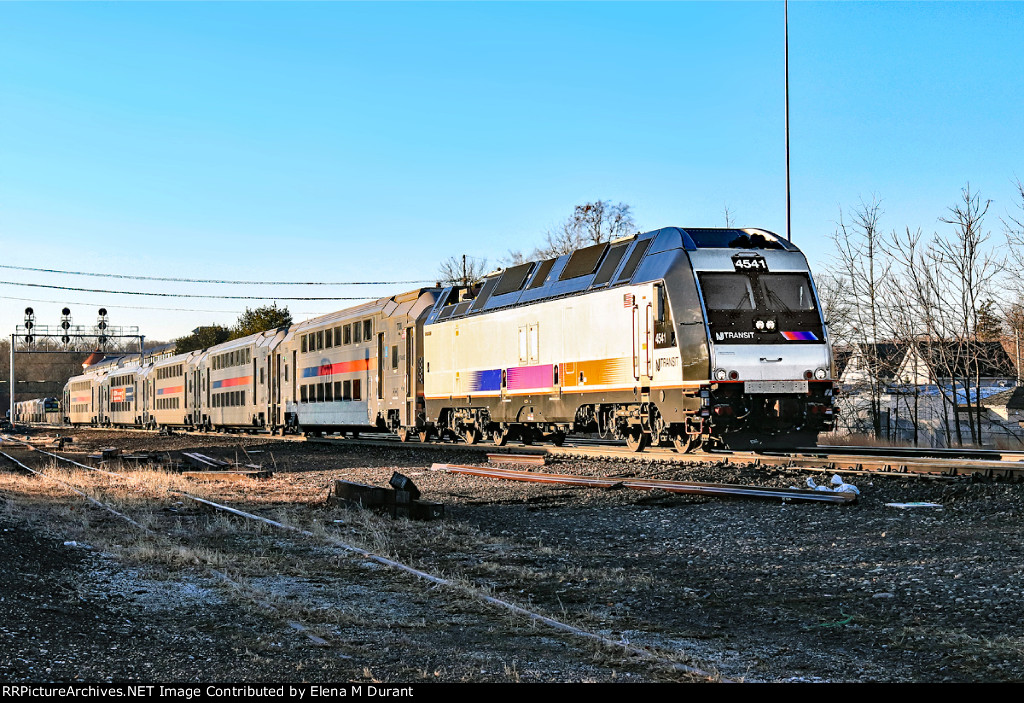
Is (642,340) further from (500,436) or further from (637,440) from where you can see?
(500,436)

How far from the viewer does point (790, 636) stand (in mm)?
6125

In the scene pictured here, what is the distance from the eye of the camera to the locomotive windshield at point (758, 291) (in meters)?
15.7

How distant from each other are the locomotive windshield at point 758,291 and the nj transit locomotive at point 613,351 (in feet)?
0.08

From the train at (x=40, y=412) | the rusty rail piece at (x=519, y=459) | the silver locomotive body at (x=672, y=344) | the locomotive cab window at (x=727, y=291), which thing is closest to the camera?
the silver locomotive body at (x=672, y=344)

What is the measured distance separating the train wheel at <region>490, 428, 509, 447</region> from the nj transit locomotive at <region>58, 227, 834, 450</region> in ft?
0.23

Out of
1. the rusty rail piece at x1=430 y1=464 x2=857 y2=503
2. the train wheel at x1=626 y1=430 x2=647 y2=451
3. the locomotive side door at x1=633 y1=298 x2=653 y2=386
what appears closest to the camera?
the rusty rail piece at x1=430 y1=464 x2=857 y2=503

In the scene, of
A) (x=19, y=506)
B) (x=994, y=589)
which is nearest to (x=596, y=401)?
(x=19, y=506)

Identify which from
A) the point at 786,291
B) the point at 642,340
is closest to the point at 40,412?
the point at 642,340

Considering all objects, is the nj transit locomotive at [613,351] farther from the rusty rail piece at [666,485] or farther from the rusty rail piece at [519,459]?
the rusty rail piece at [666,485]

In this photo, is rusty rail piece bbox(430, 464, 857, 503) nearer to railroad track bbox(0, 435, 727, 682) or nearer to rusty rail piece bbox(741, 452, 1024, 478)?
rusty rail piece bbox(741, 452, 1024, 478)

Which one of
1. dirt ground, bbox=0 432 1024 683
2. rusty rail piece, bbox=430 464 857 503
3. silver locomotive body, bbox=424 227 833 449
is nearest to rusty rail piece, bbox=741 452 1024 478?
dirt ground, bbox=0 432 1024 683

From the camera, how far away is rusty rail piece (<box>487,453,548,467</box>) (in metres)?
18.4

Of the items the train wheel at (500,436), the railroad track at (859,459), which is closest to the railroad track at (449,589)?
the railroad track at (859,459)

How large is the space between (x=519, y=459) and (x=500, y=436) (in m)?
4.16
